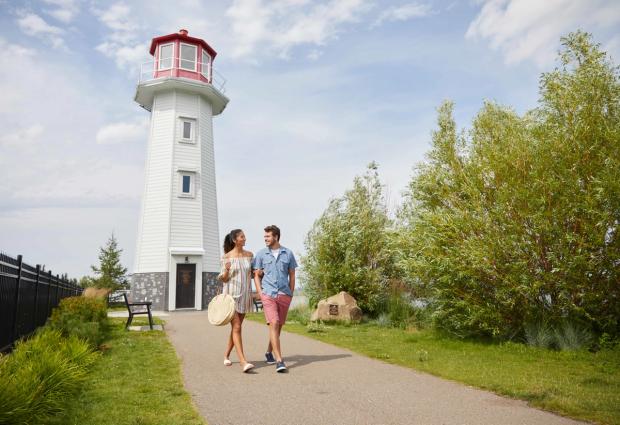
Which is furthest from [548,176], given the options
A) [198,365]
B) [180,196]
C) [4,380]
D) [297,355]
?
[180,196]

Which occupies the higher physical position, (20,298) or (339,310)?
(20,298)

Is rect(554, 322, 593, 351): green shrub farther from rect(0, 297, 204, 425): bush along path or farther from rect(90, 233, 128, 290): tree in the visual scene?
rect(90, 233, 128, 290): tree

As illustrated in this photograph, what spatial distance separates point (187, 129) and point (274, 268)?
22298 mm

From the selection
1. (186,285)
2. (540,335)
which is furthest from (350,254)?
(186,285)

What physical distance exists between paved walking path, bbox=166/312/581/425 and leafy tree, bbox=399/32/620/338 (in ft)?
10.4

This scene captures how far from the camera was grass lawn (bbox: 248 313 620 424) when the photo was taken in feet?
18.2

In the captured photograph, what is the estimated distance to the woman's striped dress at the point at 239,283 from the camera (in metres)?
7.87

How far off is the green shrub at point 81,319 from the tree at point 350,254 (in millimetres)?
7608

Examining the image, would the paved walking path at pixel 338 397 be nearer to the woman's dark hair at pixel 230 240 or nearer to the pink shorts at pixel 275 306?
the pink shorts at pixel 275 306

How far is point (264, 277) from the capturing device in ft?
25.8

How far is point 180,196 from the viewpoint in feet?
88.6

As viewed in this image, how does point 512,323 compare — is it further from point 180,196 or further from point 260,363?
point 180,196

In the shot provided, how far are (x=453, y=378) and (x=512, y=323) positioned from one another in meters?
4.31

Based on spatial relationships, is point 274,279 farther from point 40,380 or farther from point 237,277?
point 40,380
